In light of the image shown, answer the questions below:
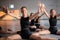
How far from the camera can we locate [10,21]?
2.97m

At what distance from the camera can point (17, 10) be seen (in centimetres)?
295

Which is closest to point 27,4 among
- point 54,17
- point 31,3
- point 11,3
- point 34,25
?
point 31,3

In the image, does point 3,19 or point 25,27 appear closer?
point 25,27

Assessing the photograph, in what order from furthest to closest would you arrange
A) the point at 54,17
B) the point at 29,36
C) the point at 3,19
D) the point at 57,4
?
1. the point at 57,4
2. the point at 3,19
3. the point at 54,17
4. the point at 29,36

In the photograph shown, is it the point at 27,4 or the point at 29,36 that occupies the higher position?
the point at 27,4

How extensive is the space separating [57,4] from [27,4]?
54 cm

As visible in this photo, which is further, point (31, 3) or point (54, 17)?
point (31, 3)

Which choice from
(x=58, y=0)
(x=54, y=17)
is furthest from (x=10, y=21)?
(x=54, y=17)

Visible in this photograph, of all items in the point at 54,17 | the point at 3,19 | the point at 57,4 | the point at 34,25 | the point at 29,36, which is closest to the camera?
the point at 29,36

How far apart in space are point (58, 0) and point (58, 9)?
0.85 feet

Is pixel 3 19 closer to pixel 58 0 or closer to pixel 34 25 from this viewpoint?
pixel 34 25

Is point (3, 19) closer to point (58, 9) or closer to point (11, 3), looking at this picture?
point (11, 3)

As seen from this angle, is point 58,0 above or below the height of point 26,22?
above

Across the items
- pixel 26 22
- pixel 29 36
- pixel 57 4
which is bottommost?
pixel 29 36
